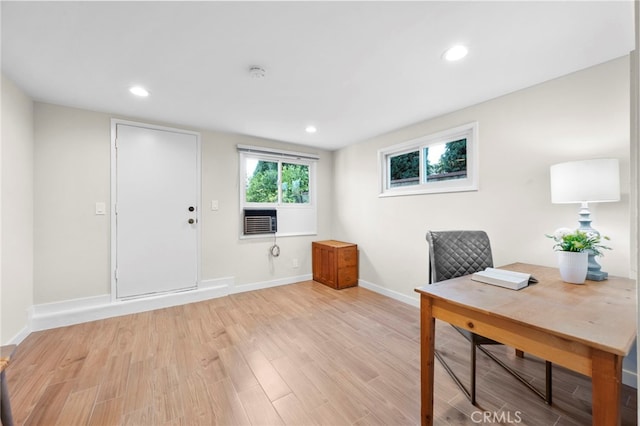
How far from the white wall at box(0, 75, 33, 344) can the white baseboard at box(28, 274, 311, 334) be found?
138 mm

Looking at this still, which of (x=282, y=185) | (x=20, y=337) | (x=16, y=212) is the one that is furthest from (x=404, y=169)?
(x=20, y=337)

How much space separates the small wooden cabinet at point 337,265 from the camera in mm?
3529

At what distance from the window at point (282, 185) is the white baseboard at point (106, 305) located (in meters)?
1.13

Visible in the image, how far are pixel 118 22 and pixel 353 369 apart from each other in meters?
2.64

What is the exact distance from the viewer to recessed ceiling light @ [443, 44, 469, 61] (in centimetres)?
158

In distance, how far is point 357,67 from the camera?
1805 millimetres

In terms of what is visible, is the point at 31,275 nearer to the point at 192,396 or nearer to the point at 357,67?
the point at 192,396

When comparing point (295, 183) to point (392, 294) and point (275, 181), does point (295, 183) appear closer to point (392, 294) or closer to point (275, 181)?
point (275, 181)

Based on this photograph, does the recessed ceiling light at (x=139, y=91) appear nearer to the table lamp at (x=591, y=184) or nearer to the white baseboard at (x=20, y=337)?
the white baseboard at (x=20, y=337)

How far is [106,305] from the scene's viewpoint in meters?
2.61

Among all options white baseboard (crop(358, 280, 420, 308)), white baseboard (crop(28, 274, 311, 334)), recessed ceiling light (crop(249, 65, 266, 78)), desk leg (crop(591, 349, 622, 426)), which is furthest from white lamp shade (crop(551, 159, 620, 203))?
white baseboard (crop(28, 274, 311, 334))

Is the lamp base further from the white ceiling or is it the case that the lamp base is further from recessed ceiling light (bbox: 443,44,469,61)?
recessed ceiling light (bbox: 443,44,469,61)

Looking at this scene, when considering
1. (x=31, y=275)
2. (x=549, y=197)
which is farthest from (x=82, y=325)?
(x=549, y=197)

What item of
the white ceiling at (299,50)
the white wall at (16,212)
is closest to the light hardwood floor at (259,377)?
the white wall at (16,212)
